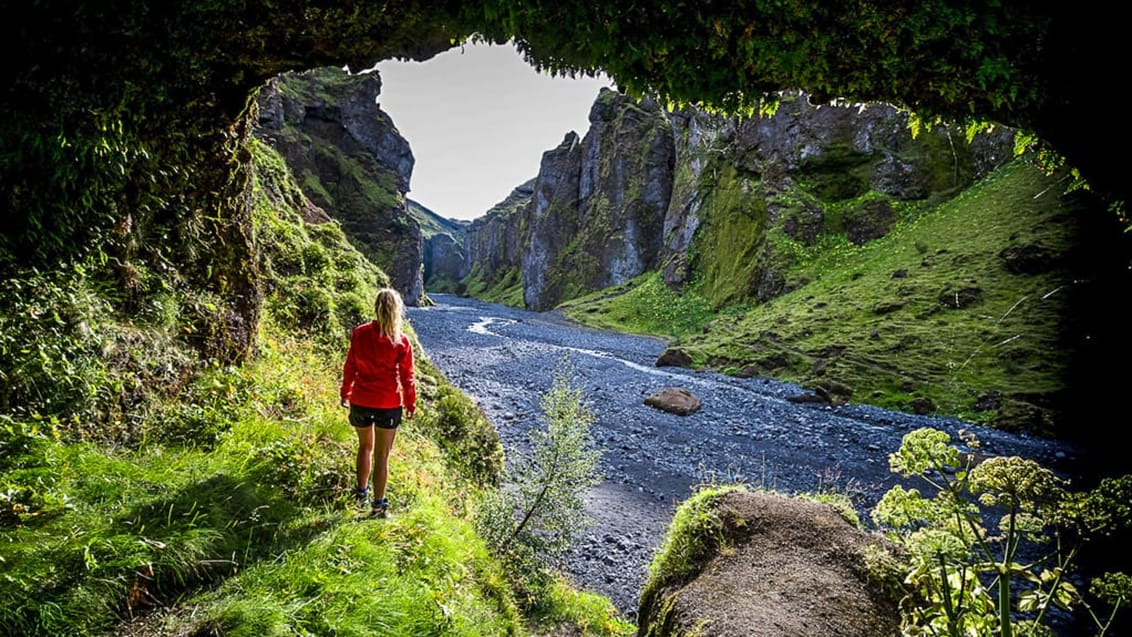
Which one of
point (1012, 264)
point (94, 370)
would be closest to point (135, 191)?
point (94, 370)

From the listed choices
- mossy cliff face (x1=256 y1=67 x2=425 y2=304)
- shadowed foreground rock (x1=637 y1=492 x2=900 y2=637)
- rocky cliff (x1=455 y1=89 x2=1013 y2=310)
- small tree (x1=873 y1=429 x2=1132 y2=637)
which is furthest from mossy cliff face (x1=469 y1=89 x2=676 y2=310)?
small tree (x1=873 y1=429 x2=1132 y2=637)

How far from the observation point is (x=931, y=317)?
77.6ft

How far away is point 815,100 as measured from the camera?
15.2 feet

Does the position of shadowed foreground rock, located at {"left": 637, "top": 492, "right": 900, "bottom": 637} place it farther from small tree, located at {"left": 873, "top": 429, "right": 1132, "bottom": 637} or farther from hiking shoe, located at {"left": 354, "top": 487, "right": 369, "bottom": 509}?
hiking shoe, located at {"left": 354, "top": 487, "right": 369, "bottom": 509}

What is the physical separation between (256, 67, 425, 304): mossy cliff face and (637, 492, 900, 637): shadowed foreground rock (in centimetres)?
7708

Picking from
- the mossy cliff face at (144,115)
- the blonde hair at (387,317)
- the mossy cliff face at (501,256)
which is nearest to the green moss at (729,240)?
the blonde hair at (387,317)

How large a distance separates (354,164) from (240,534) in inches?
3685

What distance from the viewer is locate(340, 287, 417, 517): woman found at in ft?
17.7

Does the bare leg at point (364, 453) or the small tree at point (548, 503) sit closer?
the bare leg at point (364, 453)

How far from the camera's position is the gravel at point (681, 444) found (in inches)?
397

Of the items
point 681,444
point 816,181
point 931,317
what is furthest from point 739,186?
point 681,444

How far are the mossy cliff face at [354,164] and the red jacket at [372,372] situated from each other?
75.7 m

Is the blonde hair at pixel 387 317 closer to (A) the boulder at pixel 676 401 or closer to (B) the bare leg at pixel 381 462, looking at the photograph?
(B) the bare leg at pixel 381 462

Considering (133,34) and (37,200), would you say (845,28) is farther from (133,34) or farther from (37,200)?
(37,200)
